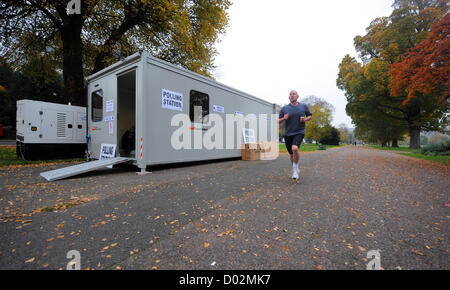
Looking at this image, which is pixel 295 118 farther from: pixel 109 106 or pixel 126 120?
pixel 126 120

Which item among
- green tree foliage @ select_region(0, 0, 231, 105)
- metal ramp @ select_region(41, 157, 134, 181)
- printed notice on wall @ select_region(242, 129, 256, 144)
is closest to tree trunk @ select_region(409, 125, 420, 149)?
printed notice on wall @ select_region(242, 129, 256, 144)

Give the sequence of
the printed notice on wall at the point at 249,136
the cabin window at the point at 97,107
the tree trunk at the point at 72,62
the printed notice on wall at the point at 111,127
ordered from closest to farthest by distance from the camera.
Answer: the printed notice on wall at the point at 111,127 < the cabin window at the point at 97,107 < the tree trunk at the point at 72,62 < the printed notice on wall at the point at 249,136

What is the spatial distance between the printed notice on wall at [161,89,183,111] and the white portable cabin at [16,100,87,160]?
4.56 metres

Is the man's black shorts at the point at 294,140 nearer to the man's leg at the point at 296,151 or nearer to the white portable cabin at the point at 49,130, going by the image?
the man's leg at the point at 296,151

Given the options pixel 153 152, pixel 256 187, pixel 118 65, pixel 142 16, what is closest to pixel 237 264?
pixel 256 187

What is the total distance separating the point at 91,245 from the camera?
170 cm

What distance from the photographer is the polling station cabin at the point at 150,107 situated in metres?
5.09

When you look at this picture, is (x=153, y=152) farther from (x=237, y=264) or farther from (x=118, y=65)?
(x=237, y=264)

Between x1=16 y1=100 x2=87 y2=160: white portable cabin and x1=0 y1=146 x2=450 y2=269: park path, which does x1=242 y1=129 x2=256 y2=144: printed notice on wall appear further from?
x1=16 y1=100 x2=87 y2=160: white portable cabin

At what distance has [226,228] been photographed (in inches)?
80.9

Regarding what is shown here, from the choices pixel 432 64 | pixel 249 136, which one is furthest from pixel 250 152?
pixel 432 64

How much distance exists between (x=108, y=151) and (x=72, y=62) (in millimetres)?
6141

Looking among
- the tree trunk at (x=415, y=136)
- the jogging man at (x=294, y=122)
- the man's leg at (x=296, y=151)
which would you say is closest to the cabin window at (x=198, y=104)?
the jogging man at (x=294, y=122)

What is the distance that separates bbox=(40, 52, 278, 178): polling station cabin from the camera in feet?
16.7
